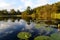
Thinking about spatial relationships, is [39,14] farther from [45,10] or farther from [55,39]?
[55,39]

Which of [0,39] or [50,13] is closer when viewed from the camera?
[0,39]

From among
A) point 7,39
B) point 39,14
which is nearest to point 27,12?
point 39,14

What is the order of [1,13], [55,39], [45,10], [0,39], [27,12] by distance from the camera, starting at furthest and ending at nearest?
[1,13] → [27,12] → [45,10] → [0,39] → [55,39]

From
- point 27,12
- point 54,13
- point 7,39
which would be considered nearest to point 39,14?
point 54,13

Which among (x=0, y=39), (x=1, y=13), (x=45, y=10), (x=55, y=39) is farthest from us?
(x=1, y=13)

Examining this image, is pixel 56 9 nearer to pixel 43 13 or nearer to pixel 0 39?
pixel 43 13

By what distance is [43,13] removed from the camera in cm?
7531

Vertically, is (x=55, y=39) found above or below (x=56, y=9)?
below

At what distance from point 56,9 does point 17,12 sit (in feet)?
168

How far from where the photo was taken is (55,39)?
23031mm

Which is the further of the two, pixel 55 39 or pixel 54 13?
pixel 54 13

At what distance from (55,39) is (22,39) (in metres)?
5.62

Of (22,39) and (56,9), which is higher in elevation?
(56,9)

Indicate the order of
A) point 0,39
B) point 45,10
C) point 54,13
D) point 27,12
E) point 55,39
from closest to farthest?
point 55,39 < point 0,39 < point 54,13 < point 45,10 < point 27,12
